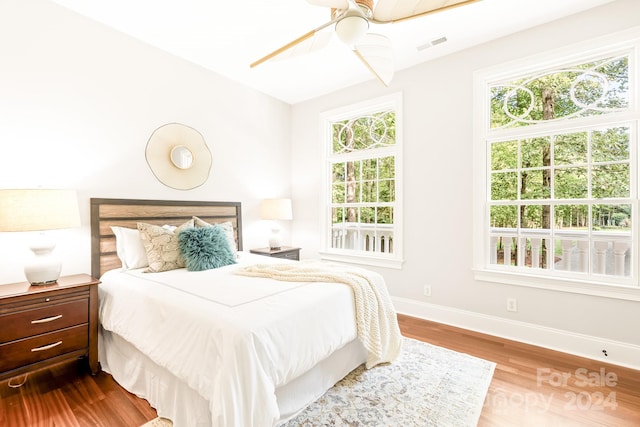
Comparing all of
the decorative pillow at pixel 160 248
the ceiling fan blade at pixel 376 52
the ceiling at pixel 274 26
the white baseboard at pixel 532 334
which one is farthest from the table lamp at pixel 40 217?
the white baseboard at pixel 532 334

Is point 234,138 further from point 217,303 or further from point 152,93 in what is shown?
point 217,303

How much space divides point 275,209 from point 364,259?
135cm

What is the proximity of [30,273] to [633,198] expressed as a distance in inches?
179

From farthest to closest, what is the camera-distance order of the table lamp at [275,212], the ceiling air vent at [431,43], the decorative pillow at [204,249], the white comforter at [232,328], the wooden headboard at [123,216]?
the table lamp at [275,212], the ceiling air vent at [431,43], the wooden headboard at [123,216], the decorative pillow at [204,249], the white comforter at [232,328]

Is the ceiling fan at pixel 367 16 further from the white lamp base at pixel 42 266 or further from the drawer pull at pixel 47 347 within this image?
the drawer pull at pixel 47 347

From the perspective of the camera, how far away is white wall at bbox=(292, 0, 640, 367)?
2.47 m

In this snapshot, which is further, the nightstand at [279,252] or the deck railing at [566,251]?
the nightstand at [279,252]

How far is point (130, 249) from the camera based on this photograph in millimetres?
2637

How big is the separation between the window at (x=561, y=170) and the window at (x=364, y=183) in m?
0.95

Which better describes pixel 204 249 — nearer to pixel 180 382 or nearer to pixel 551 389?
pixel 180 382

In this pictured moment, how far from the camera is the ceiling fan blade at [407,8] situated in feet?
5.22

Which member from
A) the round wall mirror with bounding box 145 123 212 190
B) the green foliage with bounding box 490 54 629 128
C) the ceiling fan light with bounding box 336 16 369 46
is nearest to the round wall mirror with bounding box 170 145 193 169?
the round wall mirror with bounding box 145 123 212 190

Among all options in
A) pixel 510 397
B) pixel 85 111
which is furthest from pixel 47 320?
pixel 510 397

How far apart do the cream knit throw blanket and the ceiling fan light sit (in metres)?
1.55
